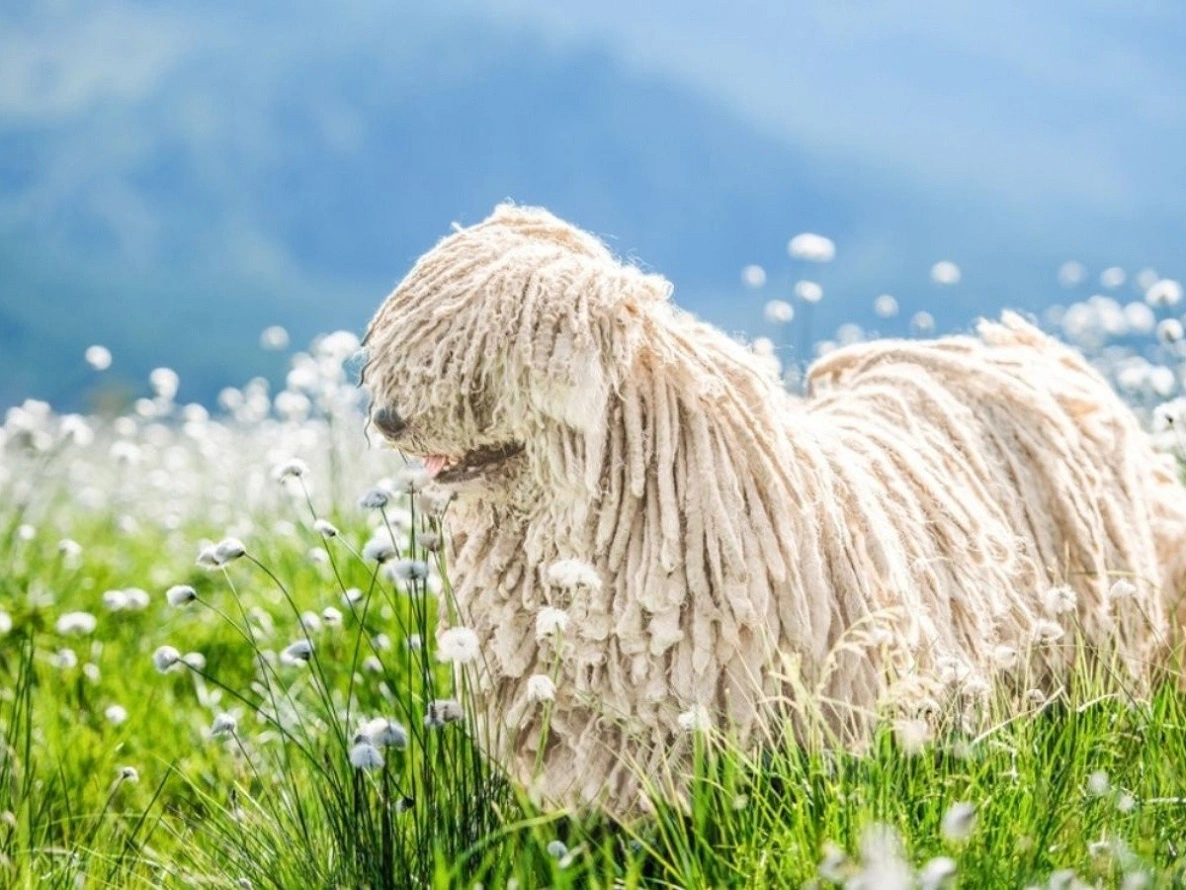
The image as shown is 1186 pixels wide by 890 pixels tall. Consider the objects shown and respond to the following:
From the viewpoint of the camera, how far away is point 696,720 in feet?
9.02

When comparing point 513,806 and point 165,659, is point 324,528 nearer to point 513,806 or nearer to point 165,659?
point 165,659

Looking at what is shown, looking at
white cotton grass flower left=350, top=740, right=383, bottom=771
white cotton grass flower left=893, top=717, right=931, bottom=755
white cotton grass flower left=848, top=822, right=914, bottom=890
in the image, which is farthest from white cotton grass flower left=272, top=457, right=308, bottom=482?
white cotton grass flower left=848, top=822, right=914, bottom=890

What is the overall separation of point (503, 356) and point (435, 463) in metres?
0.28

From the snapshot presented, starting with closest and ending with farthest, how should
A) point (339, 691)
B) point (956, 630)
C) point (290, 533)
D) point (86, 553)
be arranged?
point (956, 630), point (339, 691), point (290, 533), point (86, 553)

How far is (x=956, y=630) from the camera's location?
3.31 metres

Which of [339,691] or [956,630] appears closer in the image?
[956,630]

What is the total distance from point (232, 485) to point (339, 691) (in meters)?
2.30

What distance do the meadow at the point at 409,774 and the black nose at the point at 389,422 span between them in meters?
0.12

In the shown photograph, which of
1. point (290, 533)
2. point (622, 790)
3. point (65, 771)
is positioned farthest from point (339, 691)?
point (622, 790)

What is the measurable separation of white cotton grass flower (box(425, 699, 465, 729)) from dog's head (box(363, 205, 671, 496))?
41cm

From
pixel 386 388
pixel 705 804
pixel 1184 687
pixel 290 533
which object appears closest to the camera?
pixel 705 804

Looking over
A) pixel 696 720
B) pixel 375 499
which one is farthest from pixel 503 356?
pixel 696 720

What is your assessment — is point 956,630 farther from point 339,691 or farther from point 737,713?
point 339,691

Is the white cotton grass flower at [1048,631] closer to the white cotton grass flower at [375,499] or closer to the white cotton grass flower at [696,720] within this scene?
the white cotton grass flower at [696,720]
